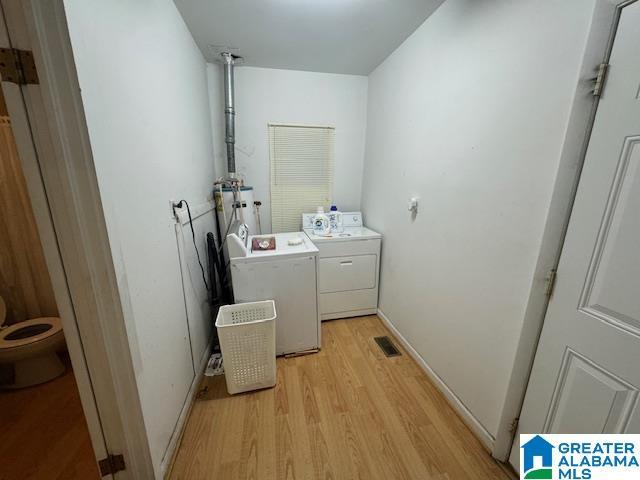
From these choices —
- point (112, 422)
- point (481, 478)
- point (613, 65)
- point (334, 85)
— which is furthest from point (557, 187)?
point (334, 85)

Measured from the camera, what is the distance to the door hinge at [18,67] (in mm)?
658

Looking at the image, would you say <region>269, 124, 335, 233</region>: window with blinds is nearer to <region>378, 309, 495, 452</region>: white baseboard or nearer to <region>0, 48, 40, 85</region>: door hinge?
<region>378, 309, 495, 452</region>: white baseboard

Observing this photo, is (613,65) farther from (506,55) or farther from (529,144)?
(506,55)

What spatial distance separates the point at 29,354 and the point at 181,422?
1.07m

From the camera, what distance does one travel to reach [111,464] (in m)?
0.98

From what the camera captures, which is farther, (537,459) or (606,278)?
(537,459)

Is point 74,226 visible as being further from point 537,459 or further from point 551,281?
point 537,459

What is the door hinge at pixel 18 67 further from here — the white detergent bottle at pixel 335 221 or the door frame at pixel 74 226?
the white detergent bottle at pixel 335 221

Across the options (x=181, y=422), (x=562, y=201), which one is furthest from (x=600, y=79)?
(x=181, y=422)

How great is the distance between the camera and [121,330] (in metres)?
0.88

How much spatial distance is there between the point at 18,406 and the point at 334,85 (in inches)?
130

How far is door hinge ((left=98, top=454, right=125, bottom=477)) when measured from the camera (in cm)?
97

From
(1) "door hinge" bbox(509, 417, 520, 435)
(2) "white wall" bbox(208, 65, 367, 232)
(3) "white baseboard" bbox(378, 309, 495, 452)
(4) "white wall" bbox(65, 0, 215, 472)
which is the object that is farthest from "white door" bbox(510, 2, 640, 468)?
(2) "white wall" bbox(208, 65, 367, 232)

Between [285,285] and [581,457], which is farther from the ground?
[285,285]
